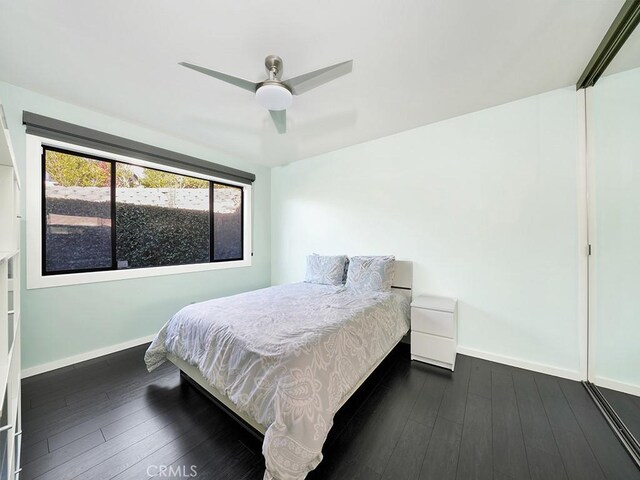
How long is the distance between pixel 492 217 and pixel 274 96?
92.0 inches

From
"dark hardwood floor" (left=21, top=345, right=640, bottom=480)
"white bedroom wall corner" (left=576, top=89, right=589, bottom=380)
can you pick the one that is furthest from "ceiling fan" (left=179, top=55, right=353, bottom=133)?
"dark hardwood floor" (left=21, top=345, right=640, bottom=480)

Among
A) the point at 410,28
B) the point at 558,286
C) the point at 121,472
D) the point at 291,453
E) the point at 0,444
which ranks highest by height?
the point at 410,28

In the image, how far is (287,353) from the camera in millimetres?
1405

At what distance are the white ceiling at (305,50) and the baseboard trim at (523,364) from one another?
249 cm

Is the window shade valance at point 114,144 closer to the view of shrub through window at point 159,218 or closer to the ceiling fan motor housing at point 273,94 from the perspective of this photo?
the view of shrub through window at point 159,218

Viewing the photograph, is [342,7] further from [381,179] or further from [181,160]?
[181,160]

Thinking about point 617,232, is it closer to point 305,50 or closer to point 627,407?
point 627,407

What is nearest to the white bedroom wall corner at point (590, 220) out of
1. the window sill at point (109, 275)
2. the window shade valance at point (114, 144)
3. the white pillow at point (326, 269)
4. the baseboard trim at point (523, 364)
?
the baseboard trim at point (523, 364)

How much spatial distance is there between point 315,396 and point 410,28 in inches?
89.2

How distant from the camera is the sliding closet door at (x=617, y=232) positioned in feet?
5.59

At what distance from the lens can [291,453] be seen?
1.18m

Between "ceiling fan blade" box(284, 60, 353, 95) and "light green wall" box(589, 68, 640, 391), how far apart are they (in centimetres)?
195

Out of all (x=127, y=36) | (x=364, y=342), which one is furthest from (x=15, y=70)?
(x=364, y=342)
